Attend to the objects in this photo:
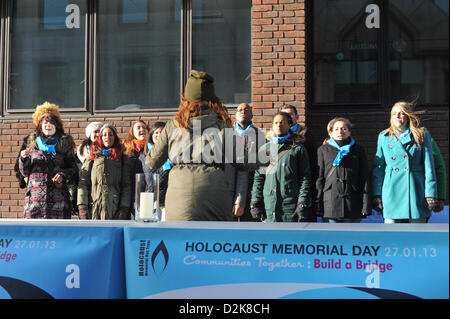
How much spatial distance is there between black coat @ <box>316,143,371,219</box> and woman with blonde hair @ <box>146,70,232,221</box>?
206cm

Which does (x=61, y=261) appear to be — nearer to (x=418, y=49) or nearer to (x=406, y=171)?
(x=406, y=171)

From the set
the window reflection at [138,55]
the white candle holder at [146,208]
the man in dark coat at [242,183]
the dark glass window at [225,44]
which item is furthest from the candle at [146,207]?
the window reflection at [138,55]

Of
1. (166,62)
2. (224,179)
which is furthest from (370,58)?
(224,179)

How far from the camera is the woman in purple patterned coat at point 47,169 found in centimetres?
659

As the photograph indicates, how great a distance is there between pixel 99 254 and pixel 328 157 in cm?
332

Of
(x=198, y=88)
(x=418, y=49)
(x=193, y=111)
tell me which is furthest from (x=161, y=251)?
(x=418, y=49)

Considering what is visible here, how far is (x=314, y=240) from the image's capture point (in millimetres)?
3252

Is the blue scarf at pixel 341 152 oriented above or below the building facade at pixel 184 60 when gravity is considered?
below

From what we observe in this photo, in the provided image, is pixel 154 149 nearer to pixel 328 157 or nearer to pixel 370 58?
pixel 328 157

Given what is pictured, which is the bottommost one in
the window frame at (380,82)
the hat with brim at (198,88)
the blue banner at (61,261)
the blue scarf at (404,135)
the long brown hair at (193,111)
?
the blue banner at (61,261)

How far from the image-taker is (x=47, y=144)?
21.6ft

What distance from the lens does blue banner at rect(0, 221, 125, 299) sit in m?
3.48

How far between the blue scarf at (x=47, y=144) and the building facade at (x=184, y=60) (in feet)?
7.16

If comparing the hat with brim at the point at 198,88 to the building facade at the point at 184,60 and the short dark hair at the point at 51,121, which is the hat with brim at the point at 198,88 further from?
the building facade at the point at 184,60
